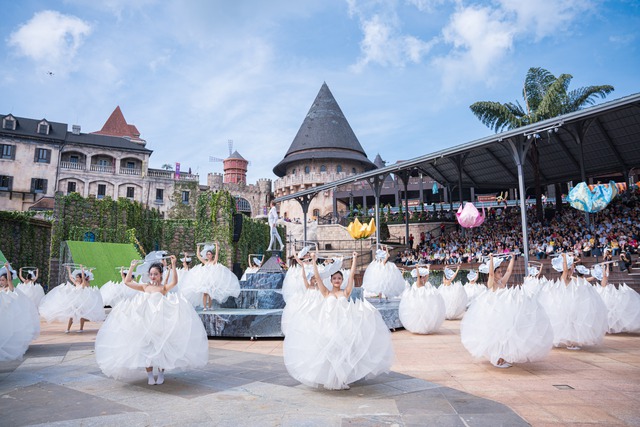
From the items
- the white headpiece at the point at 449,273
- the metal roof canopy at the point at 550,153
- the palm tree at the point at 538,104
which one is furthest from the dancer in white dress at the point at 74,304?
the palm tree at the point at 538,104

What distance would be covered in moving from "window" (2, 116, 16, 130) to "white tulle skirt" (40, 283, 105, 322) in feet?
147

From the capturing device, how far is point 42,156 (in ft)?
152

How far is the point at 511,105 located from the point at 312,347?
93.2 ft

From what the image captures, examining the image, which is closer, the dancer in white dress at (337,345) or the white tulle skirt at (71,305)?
the dancer in white dress at (337,345)

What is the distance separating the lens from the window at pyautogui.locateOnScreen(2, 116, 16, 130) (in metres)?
45.2

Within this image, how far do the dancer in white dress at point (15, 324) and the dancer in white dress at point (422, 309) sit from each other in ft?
24.6

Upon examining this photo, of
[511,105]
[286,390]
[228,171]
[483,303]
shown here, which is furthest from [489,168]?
[228,171]

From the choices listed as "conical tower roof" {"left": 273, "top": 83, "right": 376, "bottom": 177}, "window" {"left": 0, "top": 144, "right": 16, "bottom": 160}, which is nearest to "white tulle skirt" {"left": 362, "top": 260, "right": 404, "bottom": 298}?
"conical tower roof" {"left": 273, "top": 83, "right": 376, "bottom": 177}

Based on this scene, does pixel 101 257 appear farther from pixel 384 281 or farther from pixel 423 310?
pixel 423 310

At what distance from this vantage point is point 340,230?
126 feet

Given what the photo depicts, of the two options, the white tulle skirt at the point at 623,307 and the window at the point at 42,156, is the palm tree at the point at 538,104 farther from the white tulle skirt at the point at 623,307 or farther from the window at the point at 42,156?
the window at the point at 42,156

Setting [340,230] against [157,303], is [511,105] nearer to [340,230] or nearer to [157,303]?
[340,230]

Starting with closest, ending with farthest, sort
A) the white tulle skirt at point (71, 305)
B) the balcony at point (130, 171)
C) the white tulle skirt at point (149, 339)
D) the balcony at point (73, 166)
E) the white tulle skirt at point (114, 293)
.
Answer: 1. the white tulle skirt at point (149, 339)
2. the white tulle skirt at point (71, 305)
3. the white tulle skirt at point (114, 293)
4. the balcony at point (73, 166)
5. the balcony at point (130, 171)

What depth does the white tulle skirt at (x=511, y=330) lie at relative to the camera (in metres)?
5.89
